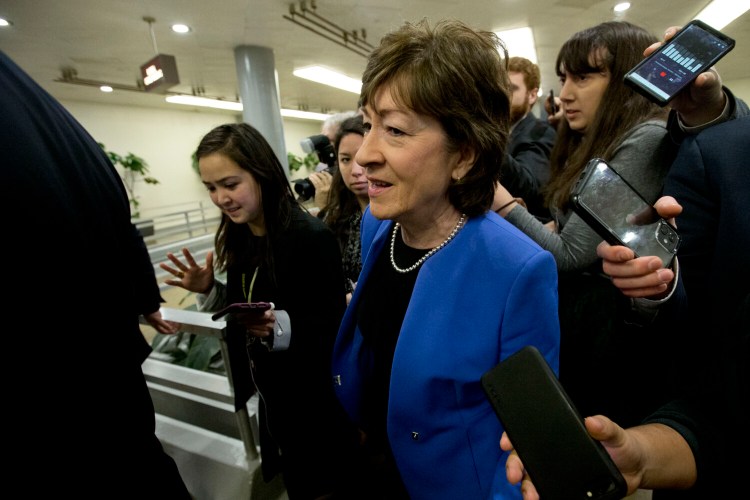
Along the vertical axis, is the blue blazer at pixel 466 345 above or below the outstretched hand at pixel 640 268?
below

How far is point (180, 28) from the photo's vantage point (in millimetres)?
4629

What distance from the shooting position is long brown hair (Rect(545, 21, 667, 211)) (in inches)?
46.8

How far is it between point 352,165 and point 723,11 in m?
7.26

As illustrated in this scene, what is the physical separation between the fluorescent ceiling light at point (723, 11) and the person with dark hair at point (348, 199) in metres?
6.27

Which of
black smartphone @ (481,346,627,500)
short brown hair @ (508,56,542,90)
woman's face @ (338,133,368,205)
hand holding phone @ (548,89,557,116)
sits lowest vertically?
black smartphone @ (481,346,627,500)

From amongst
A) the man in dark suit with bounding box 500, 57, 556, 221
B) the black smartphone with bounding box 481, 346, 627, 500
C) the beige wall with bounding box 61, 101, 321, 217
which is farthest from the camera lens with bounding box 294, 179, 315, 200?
the beige wall with bounding box 61, 101, 321, 217

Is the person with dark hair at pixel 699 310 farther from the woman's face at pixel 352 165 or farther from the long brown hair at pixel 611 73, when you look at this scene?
the woman's face at pixel 352 165

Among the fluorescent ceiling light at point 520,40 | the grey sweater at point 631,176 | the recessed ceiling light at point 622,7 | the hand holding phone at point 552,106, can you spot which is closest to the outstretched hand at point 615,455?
the grey sweater at point 631,176

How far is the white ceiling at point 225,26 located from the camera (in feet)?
→ 13.4

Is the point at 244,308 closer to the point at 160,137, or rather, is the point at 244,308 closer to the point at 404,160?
the point at 404,160

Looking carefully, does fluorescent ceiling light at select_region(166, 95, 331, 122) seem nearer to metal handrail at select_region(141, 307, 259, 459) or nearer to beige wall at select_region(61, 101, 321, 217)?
beige wall at select_region(61, 101, 321, 217)

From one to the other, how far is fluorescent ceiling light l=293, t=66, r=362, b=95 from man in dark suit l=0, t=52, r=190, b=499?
6901 mm

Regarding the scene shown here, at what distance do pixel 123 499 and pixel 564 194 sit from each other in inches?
60.1

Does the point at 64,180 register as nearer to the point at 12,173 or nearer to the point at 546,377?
the point at 12,173
